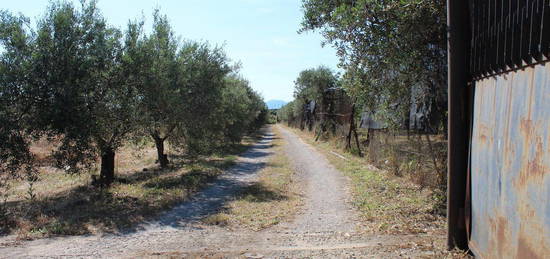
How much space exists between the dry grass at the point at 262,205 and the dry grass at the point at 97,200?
5.22 feet

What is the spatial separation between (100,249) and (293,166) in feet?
39.6

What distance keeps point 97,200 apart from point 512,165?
31.9 feet

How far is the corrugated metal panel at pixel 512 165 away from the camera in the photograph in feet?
10.5

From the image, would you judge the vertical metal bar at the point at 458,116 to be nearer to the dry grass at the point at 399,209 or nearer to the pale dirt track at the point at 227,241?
the dry grass at the point at 399,209

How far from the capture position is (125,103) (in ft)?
36.8

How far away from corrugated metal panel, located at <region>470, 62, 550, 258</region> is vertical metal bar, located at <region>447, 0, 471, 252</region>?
0.33 m

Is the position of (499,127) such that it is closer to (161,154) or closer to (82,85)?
(82,85)

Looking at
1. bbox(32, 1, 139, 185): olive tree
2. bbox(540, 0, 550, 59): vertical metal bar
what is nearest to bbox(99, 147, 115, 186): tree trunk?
bbox(32, 1, 139, 185): olive tree

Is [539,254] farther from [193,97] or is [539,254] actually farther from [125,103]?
[193,97]

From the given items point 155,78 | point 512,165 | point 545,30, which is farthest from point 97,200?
point 545,30

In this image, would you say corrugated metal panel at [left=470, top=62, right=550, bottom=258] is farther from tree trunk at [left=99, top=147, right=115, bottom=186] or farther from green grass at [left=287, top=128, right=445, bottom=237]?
tree trunk at [left=99, top=147, right=115, bottom=186]

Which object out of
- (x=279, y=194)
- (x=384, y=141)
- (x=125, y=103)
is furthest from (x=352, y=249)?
(x=384, y=141)

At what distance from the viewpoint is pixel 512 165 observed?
383 cm

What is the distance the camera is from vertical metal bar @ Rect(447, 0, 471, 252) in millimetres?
5434
